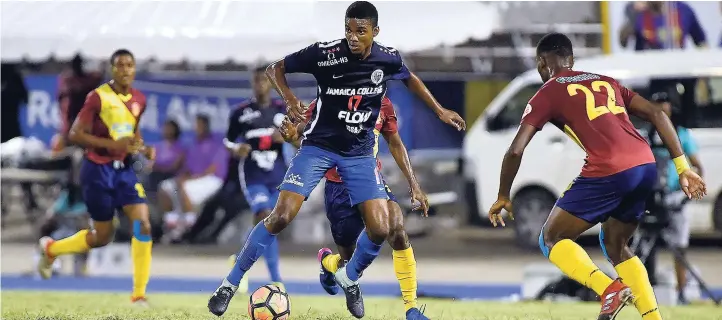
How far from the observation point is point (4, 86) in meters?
17.7

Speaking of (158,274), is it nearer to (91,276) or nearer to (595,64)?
(91,276)

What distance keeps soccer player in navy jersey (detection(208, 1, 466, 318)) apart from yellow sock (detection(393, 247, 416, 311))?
0.25 meters

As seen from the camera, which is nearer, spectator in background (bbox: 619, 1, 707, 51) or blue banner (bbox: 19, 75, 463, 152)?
spectator in background (bbox: 619, 1, 707, 51)

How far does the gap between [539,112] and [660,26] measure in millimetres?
8717

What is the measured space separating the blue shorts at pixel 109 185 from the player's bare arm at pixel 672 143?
462 cm

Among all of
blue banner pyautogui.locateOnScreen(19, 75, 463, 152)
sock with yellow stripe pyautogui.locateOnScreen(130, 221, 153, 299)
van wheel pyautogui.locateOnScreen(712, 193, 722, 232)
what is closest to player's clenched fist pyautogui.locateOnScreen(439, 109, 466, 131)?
sock with yellow stripe pyautogui.locateOnScreen(130, 221, 153, 299)

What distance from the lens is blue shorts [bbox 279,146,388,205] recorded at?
7941 millimetres

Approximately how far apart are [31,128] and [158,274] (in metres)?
4.67

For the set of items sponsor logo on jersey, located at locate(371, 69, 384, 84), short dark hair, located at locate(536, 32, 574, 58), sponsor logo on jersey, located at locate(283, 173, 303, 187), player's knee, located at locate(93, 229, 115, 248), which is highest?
short dark hair, located at locate(536, 32, 574, 58)

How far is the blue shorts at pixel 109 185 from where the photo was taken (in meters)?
10.1

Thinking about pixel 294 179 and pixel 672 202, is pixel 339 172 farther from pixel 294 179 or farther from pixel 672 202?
pixel 672 202

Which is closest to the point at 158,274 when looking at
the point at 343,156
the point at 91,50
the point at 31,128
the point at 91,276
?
the point at 91,276

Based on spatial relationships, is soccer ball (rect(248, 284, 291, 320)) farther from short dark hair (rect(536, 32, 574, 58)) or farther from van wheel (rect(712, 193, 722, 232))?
van wheel (rect(712, 193, 722, 232))

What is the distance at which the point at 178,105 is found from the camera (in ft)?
59.2
